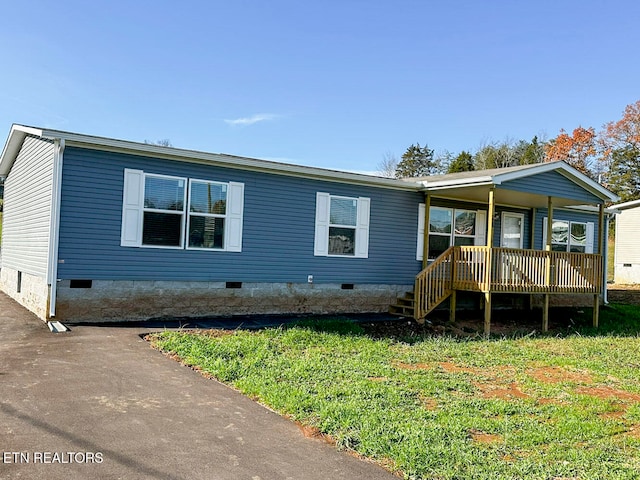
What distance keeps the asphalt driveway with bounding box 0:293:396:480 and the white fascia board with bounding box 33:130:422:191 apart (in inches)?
149

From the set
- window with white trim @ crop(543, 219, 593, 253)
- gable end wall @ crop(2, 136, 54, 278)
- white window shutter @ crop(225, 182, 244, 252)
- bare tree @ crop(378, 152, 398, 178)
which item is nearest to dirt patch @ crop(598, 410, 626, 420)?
white window shutter @ crop(225, 182, 244, 252)

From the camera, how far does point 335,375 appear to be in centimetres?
618

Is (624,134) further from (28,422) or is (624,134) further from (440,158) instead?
(28,422)

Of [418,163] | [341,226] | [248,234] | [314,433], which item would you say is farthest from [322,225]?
[418,163]

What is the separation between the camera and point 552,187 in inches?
476

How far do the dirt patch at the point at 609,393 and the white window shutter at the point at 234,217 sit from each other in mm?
6574

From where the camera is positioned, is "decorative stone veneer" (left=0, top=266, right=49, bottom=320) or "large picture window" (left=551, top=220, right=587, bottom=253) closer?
"decorative stone veneer" (left=0, top=266, right=49, bottom=320)

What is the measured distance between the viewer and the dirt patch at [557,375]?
6820 mm

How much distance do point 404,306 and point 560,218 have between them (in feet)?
24.3

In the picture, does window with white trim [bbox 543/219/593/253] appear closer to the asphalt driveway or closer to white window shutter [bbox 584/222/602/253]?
white window shutter [bbox 584/222/602/253]

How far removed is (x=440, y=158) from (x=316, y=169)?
123 feet

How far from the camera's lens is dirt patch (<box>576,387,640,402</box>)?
5.98m

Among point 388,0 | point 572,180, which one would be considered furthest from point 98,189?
point 572,180

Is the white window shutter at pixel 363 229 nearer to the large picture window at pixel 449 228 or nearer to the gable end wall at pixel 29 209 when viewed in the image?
the large picture window at pixel 449 228
